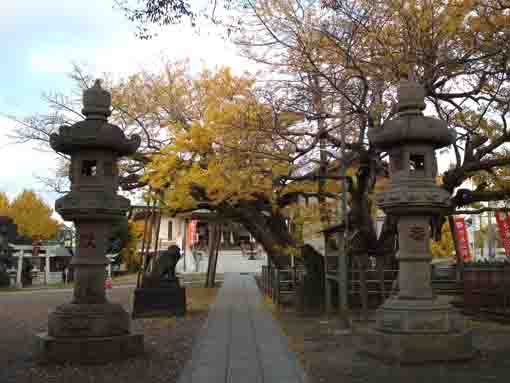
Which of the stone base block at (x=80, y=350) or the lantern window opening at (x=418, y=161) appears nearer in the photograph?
the stone base block at (x=80, y=350)

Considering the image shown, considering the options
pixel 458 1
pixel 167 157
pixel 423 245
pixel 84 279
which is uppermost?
pixel 458 1

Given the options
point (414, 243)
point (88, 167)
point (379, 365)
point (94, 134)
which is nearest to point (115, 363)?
point (88, 167)

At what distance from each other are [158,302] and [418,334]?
8.20 m

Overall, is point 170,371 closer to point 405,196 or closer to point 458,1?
point 405,196

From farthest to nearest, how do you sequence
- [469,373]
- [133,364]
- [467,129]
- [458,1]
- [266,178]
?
[266,178] < [467,129] < [458,1] < [133,364] < [469,373]

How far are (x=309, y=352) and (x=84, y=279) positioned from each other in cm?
397

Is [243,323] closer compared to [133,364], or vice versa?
[133,364]

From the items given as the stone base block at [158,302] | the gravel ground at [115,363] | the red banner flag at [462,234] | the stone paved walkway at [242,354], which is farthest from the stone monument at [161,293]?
the red banner flag at [462,234]

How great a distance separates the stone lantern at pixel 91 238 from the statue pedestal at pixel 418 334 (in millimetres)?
3920

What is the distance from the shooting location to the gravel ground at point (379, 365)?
6.84 metres

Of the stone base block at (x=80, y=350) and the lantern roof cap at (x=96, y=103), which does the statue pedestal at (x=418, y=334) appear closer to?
the stone base block at (x=80, y=350)

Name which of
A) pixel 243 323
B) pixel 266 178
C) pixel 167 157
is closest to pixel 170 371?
pixel 243 323

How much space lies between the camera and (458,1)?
10.7 m

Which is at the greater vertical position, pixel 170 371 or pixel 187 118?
pixel 187 118
